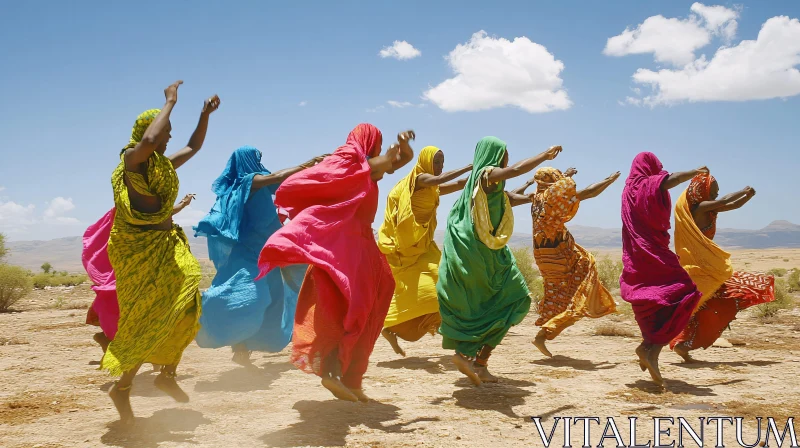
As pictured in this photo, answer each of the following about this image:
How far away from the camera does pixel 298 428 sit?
17.5ft

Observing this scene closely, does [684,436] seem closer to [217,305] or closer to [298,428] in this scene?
[298,428]

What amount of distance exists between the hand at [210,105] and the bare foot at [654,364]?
4823 mm

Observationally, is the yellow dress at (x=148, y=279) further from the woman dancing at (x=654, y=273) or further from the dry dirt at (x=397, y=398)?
the woman dancing at (x=654, y=273)

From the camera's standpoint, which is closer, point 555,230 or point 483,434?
point 483,434

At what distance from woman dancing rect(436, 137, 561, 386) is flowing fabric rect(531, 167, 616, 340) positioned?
6.74ft

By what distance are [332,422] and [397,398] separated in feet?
3.42

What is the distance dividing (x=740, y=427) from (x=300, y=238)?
12.2ft

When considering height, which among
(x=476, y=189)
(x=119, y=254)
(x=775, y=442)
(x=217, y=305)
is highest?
(x=476, y=189)

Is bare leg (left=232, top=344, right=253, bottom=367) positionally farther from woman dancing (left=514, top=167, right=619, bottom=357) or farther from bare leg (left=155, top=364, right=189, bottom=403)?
woman dancing (left=514, top=167, right=619, bottom=357)

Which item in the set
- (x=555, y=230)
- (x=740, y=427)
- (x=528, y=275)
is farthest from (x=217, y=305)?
(x=528, y=275)

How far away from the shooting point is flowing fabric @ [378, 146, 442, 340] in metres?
8.13

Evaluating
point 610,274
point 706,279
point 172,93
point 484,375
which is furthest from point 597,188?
point 610,274

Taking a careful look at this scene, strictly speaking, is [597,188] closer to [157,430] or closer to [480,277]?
[480,277]

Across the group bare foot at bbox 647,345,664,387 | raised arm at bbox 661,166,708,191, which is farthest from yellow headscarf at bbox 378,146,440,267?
bare foot at bbox 647,345,664,387
